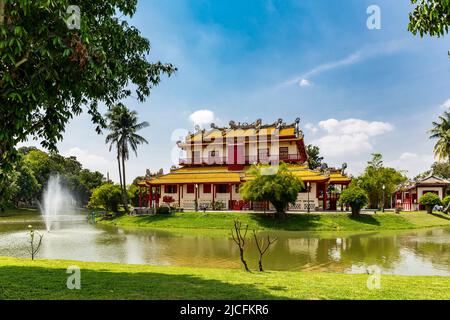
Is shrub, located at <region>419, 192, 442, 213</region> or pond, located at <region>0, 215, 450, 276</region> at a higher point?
shrub, located at <region>419, 192, 442, 213</region>

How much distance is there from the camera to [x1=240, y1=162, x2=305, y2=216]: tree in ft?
100

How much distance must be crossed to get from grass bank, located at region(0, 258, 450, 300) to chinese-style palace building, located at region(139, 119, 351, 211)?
26948mm

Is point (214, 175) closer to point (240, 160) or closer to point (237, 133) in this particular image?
point (240, 160)

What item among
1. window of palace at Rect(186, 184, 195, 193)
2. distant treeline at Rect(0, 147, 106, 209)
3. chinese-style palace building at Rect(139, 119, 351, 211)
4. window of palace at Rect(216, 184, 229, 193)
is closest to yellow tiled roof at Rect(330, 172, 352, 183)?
chinese-style palace building at Rect(139, 119, 351, 211)

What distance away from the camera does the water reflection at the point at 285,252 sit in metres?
14.8

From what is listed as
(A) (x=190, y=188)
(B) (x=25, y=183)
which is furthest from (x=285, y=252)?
(B) (x=25, y=183)

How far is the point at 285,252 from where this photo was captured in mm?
18422

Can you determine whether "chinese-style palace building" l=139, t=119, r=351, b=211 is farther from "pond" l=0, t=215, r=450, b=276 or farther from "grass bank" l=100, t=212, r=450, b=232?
"pond" l=0, t=215, r=450, b=276

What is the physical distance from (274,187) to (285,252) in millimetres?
12360

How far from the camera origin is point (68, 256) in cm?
1677

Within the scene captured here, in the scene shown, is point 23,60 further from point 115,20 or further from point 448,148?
point 448,148
